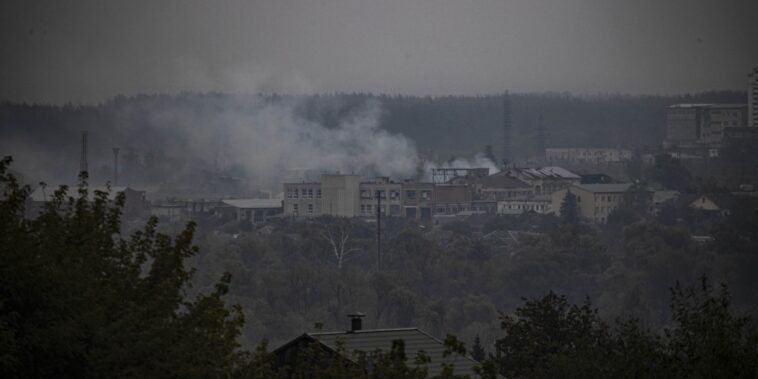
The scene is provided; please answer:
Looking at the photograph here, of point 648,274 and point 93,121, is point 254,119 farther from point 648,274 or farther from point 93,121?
point 648,274

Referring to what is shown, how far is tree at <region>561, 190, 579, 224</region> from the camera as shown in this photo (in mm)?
107250

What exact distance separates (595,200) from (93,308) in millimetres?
97657

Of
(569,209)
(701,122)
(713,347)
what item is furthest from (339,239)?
(713,347)

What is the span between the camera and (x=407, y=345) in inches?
931

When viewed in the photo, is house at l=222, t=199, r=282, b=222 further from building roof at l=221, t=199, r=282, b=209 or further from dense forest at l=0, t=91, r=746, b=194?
dense forest at l=0, t=91, r=746, b=194

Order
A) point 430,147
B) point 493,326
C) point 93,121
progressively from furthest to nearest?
point 430,147, point 93,121, point 493,326

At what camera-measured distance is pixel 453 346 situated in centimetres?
1819

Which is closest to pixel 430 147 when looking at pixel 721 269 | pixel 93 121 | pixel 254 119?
pixel 254 119

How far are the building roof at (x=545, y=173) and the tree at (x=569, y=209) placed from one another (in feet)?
39.8

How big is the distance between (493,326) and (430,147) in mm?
98172

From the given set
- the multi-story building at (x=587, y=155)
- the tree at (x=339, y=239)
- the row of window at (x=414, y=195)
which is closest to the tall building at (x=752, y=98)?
the multi-story building at (x=587, y=155)

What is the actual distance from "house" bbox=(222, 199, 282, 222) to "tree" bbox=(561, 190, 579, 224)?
16322 mm

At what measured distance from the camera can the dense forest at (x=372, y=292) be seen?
1791cm

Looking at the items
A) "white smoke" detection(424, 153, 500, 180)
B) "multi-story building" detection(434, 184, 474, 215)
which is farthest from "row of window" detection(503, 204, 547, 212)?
"white smoke" detection(424, 153, 500, 180)
